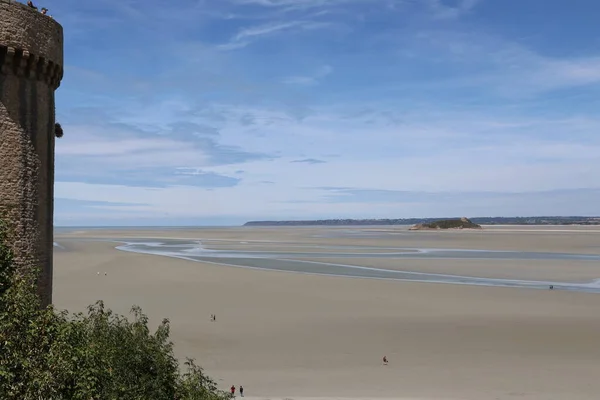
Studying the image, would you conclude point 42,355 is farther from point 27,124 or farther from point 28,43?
point 28,43

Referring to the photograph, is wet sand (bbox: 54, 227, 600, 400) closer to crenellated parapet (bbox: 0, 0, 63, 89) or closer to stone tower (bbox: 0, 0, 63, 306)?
stone tower (bbox: 0, 0, 63, 306)

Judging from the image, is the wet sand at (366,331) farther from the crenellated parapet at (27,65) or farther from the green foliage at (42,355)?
the crenellated parapet at (27,65)

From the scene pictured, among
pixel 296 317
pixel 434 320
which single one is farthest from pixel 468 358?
pixel 296 317

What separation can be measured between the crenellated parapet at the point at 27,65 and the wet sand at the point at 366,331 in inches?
569

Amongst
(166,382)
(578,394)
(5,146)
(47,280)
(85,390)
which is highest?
(5,146)

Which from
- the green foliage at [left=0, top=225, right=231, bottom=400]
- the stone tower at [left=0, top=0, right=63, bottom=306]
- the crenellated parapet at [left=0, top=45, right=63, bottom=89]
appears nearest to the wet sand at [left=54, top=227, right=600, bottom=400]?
the stone tower at [left=0, top=0, right=63, bottom=306]

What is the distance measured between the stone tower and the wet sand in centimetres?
1266

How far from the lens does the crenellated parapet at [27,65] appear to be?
34.8 ft

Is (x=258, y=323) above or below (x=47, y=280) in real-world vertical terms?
below

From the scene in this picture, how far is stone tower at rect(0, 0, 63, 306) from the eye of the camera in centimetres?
1067

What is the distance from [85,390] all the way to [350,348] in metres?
21.4

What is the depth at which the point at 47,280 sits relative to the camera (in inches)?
472

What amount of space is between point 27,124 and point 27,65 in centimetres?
116

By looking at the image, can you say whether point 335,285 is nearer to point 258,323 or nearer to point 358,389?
point 258,323
